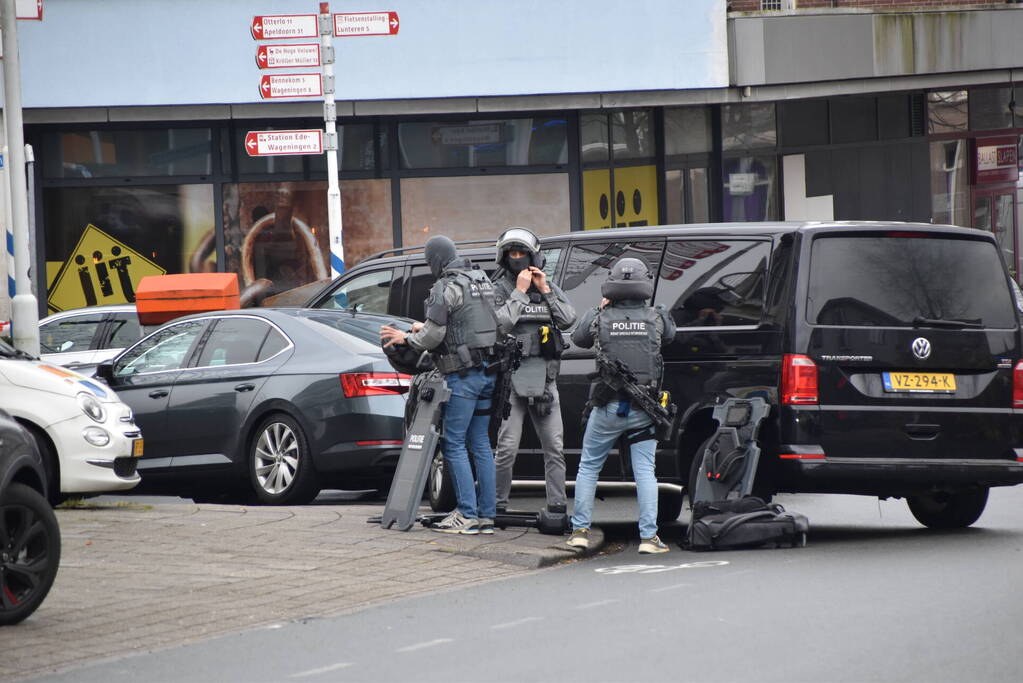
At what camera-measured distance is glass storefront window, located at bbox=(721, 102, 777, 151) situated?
25.5 metres

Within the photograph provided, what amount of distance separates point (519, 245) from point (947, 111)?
66.6ft

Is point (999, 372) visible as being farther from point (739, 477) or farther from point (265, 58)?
point (265, 58)

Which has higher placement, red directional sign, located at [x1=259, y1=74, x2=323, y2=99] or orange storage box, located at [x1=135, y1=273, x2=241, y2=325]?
red directional sign, located at [x1=259, y1=74, x2=323, y2=99]

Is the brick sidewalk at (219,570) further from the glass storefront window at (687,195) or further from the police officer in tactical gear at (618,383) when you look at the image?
the glass storefront window at (687,195)

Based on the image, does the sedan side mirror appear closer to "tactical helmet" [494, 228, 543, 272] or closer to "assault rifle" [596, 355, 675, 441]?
"tactical helmet" [494, 228, 543, 272]

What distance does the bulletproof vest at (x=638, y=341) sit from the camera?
9.51 metres

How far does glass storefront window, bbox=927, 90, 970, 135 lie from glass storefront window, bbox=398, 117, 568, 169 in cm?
758

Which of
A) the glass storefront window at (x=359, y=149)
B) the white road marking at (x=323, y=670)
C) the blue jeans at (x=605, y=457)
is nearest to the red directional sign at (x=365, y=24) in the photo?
the glass storefront window at (x=359, y=149)

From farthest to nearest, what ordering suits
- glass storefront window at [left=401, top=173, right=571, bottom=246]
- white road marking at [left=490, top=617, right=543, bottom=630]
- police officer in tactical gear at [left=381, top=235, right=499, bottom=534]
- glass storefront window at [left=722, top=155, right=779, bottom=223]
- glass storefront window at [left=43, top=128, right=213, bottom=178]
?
glass storefront window at [left=722, top=155, right=779, bottom=223] < glass storefront window at [left=401, top=173, right=571, bottom=246] < glass storefront window at [left=43, top=128, right=213, bottom=178] < police officer in tactical gear at [left=381, top=235, right=499, bottom=534] < white road marking at [left=490, top=617, right=543, bottom=630]

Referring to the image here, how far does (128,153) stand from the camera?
76.6 ft

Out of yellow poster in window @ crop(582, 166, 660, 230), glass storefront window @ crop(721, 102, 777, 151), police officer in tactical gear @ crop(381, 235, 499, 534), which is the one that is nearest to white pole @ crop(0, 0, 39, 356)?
A: police officer in tactical gear @ crop(381, 235, 499, 534)

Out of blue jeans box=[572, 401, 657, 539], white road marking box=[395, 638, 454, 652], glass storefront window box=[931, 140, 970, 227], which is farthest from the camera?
glass storefront window box=[931, 140, 970, 227]

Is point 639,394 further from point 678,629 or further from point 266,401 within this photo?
point 266,401

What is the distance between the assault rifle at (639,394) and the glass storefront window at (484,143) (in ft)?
48.6
